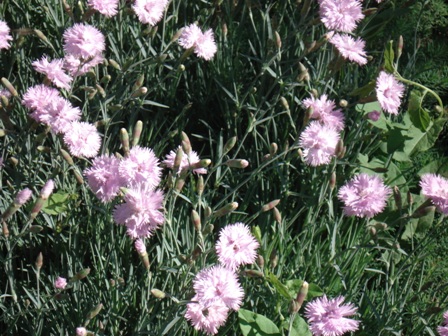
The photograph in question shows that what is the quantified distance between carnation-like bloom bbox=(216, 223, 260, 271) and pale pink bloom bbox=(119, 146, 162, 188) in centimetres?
→ 21

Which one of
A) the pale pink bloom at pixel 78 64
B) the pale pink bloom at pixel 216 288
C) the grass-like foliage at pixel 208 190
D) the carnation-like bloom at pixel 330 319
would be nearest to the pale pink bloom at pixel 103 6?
the grass-like foliage at pixel 208 190

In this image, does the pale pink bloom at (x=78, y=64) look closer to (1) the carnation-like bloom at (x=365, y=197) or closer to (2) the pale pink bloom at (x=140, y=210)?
(2) the pale pink bloom at (x=140, y=210)

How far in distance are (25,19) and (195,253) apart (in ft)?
4.70

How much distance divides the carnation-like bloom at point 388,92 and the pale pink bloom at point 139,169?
2.62 ft

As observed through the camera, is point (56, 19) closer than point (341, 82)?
Yes

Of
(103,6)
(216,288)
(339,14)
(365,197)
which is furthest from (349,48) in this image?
(216,288)

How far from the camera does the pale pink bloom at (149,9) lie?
7.82 feet

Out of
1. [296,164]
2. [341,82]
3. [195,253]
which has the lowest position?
[195,253]

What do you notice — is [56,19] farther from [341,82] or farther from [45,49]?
[341,82]

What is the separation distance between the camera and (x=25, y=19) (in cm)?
282

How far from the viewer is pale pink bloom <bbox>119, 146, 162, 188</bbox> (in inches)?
69.7

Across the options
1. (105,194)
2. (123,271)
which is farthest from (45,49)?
(105,194)

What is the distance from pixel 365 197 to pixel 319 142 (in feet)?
0.66

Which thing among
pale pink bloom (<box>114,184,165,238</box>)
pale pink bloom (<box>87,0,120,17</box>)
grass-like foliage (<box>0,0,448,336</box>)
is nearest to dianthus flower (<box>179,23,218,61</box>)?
grass-like foliage (<box>0,0,448,336</box>)
